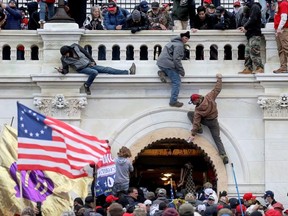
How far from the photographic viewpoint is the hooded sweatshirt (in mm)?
36312

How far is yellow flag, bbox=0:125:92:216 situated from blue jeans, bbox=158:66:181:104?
3.43m

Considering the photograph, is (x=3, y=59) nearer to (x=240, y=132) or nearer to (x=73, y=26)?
(x=73, y=26)

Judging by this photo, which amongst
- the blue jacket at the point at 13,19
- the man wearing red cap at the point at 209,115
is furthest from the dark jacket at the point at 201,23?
the blue jacket at the point at 13,19

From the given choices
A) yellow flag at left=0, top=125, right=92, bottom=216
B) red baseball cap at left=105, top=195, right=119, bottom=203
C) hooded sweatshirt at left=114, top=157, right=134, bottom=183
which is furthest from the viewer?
hooded sweatshirt at left=114, top=157, right=134, bottom=183

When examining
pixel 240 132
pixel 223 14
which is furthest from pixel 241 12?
pixel 240 132

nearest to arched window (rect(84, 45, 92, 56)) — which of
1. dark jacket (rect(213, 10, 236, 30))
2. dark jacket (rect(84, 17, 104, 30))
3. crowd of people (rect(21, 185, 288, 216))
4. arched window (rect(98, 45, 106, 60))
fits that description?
arched window (rect(98, 45, 106, 60))

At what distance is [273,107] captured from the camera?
121 feet

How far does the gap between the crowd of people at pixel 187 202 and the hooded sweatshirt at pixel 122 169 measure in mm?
342

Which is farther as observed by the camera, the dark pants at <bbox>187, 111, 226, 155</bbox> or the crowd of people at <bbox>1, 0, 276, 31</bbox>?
the crowd of people at <bbox>1, 0, 276, 31</bbox>

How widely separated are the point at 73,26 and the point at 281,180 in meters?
6.12

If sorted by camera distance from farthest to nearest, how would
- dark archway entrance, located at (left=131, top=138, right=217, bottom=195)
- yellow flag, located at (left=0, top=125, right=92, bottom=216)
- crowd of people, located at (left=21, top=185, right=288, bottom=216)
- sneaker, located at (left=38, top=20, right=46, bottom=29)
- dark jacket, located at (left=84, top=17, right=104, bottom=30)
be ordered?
1. dark archway entrance, located at (left=131, top=138, right=217, bottom=195)
2. dark jacket, located at (left=84, top=17, right=104, bottom=30)
3. sneaker, located at (left=38, top=20, right=46, bottom=29)
4. yellow flag, located at (left=0, top=125, right=92, bottom=216)
5. crowd of people, located at (left=21, top=185, right=288, bottom=216)

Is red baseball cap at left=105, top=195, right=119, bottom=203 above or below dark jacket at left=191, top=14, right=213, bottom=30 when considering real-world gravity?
below

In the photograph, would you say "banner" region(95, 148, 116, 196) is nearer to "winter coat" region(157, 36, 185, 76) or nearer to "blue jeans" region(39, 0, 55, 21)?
"winter coat" region(157, 36, 185, 76)

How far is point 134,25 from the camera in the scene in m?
37.8
